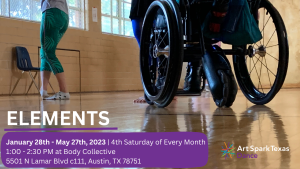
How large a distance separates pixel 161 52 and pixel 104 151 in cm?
91

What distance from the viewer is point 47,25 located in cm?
310

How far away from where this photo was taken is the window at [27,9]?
5.26m

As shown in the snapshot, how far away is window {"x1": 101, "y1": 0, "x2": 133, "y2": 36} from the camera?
6.96 meters

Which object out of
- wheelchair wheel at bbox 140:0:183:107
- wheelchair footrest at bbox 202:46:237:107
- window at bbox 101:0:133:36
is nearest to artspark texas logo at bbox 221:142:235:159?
wheelchair wheel at bbox 140:0:183:107

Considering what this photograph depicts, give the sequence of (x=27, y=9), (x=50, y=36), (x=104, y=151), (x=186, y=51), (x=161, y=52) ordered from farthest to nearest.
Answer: (x=27, y=9)
(x=50, y=36)
(x=186, y=51)
(x=161, y=52)
(x=104, y=151)

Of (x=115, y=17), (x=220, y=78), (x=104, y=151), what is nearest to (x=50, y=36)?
(x=220, y=78)

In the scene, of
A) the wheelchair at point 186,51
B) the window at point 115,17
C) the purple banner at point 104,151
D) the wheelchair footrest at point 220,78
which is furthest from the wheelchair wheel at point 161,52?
the window at point 115,17

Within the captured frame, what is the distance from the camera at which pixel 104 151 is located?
65 cm

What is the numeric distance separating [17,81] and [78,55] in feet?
4.56

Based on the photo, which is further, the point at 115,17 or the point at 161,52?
the point at 115,17

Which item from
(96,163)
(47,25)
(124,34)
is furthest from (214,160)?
(124,34)

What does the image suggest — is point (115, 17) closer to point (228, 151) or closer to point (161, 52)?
point (161, 52)

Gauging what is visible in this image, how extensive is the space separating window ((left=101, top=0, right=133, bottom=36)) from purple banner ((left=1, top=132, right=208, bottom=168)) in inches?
250

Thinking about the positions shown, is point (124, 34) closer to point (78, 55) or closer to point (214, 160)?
point (78, 55)
